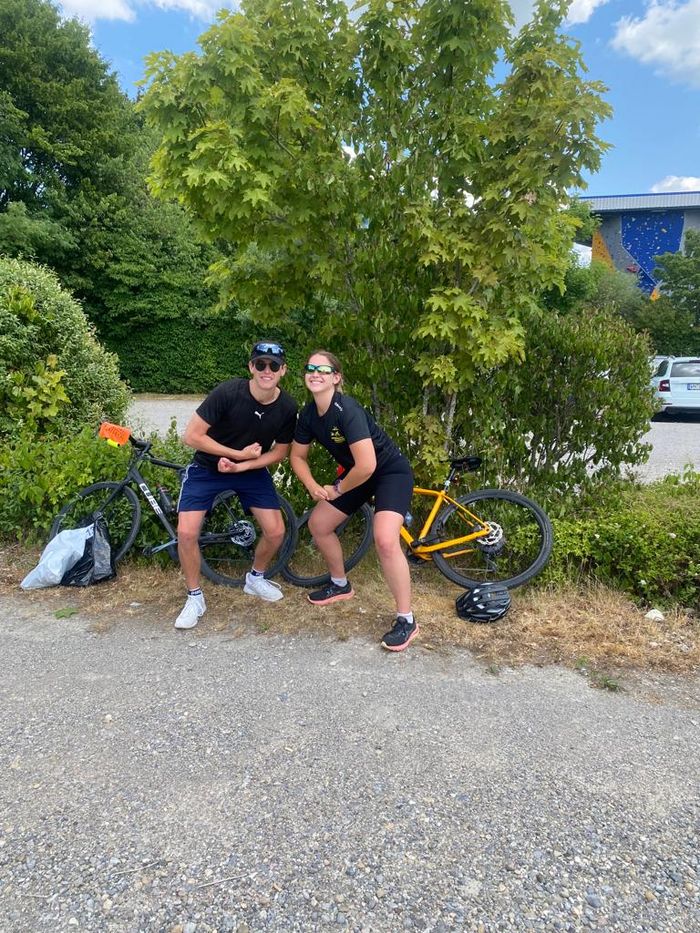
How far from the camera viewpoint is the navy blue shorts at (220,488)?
374 centimetres

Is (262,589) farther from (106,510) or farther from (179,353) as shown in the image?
(179,353)

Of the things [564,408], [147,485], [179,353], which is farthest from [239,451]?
[179,353]

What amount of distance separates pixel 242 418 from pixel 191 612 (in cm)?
127

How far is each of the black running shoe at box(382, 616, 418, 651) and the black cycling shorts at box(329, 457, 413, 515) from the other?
65cm

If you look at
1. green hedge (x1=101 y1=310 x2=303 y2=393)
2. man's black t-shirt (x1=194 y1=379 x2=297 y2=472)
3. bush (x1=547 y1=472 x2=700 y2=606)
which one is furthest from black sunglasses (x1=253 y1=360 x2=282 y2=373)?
green hedge (x1=101 y1=310 x2=303 y2=393)

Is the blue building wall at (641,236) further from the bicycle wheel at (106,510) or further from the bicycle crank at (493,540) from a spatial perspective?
the bicycle wheel at (106,510)

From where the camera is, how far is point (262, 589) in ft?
13.2

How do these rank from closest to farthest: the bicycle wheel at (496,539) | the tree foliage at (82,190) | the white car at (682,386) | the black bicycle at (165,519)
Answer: the bicycle wheel at (496,539) → the black bicycle at (165,519) → the white car at (682,386) → the tree foliage at (82,190)

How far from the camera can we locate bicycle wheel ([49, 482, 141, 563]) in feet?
14.3

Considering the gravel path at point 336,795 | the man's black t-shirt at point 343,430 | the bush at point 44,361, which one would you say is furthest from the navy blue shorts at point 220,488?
the bush at point 44,361

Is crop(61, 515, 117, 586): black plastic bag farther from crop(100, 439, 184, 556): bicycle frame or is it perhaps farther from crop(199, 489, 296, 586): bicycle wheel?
crop(199, 489, 296, 586): bicycle wheel

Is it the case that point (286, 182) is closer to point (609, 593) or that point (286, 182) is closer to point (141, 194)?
point (609, 593)

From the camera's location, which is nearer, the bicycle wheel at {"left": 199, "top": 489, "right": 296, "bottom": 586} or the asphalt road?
the bicycle wheel at {"left": 199, "top": 489, "right": 296, "bottom": 586}

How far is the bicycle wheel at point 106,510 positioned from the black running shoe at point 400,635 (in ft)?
7.04
